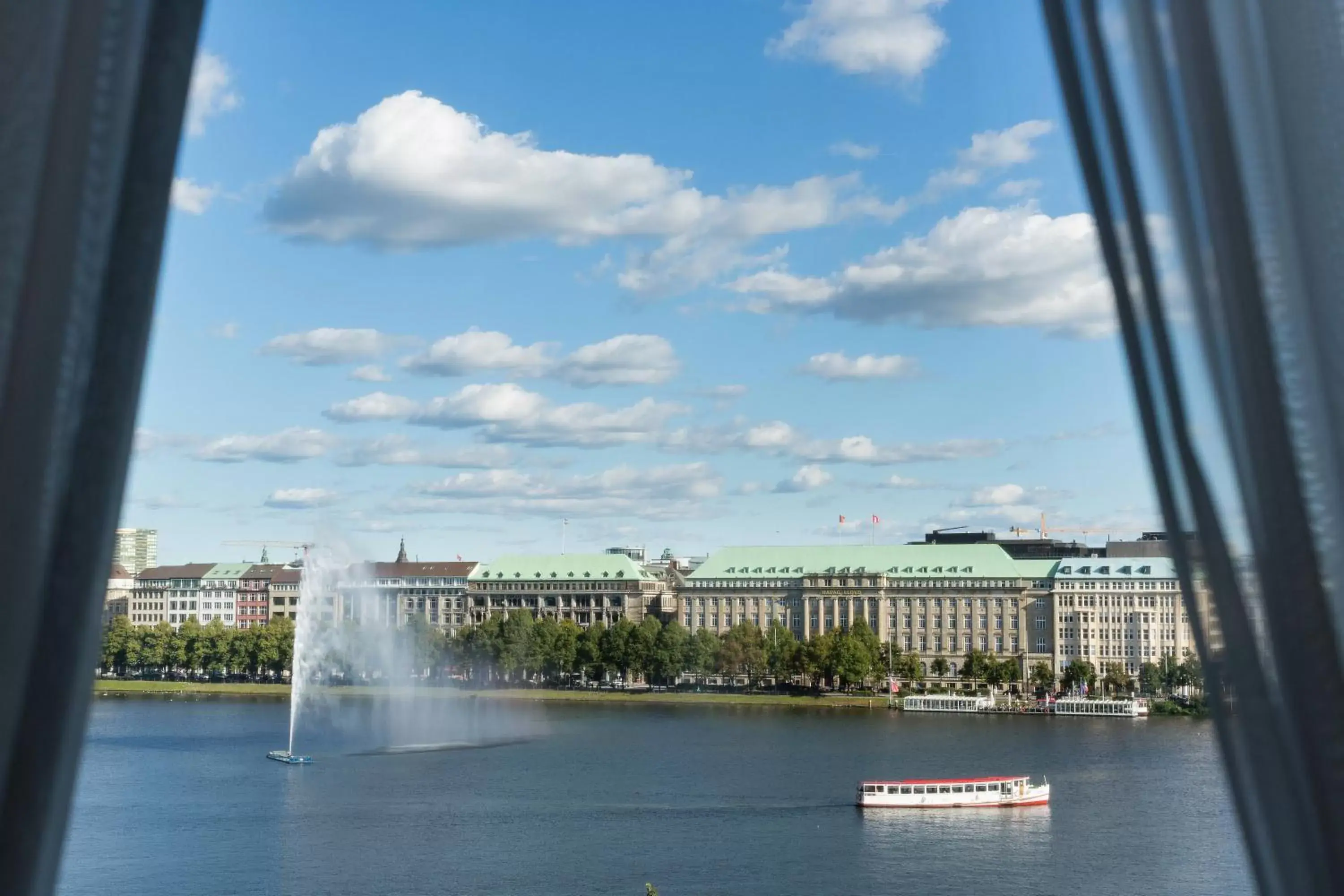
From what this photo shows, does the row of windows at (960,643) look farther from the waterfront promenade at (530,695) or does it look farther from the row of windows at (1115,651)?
the waterfront promenade at (530,695)

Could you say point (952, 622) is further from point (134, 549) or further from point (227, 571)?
point (134, 549)

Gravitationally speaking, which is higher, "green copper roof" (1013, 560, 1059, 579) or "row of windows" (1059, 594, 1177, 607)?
"green copper roof" (1013, 560, 1059, 579)

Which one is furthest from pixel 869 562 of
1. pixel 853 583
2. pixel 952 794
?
pixel 952 794

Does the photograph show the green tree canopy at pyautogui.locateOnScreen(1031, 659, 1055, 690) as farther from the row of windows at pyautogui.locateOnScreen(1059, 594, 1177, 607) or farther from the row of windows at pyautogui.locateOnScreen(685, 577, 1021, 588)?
the row of windows at pyautogui.locateOnScreen(685, 577, 1021, 588)

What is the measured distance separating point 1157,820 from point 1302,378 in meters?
23.1

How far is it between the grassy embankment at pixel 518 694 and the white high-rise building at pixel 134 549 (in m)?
44.7

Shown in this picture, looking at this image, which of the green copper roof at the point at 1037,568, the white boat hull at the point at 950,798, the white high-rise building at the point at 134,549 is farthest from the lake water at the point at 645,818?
the green copper roof at the point at 1037,568

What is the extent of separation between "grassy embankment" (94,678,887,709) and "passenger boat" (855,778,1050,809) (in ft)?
68.9

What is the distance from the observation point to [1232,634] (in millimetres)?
1708

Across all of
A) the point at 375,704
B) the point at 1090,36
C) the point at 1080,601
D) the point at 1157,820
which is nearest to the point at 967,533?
the point at 1080,601

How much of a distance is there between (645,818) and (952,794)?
6286 mm

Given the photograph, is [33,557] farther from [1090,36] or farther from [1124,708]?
[1124,708]

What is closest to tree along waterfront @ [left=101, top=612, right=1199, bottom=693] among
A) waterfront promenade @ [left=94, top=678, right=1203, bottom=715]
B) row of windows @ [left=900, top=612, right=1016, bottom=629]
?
waterfront promenade @ [left=94, top=678, right=1203, bottom=715]

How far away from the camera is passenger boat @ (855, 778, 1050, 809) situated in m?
25.4
